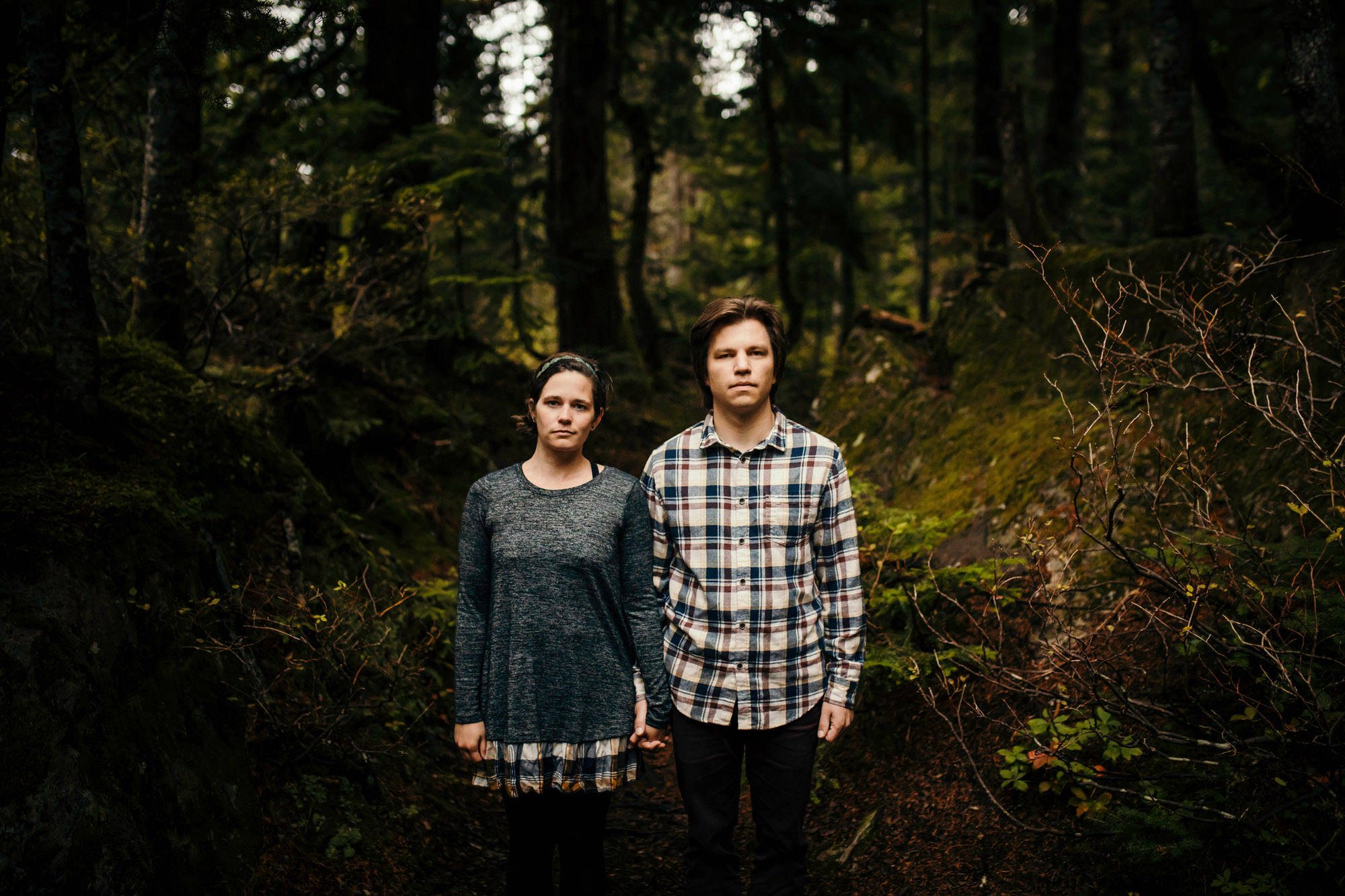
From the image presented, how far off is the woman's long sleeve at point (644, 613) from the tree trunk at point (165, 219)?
13.9ft

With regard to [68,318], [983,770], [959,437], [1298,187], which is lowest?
[983,770]

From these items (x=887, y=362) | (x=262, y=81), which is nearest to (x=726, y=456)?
(x=887, y=362)

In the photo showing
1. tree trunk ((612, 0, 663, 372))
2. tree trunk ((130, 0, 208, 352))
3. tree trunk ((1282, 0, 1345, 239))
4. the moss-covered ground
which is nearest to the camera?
Answer: the moss-covered ground

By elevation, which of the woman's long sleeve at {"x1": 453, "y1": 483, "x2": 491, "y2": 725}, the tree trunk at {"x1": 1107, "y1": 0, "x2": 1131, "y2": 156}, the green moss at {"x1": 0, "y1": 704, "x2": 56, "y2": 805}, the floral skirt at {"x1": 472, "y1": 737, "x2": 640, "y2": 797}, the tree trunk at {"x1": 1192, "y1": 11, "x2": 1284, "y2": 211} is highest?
the tree trunk at {"x1": 1107, "y1": 0, "x2": 1131, "y2": 156}

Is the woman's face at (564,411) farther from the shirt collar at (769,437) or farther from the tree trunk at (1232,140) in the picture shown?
the tree trunk at (1232,140)

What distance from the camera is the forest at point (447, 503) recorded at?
281 centimetres

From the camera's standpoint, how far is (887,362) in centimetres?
848

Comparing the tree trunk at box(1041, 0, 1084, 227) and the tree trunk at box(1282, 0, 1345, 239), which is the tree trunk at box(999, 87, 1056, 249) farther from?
the tree trunk at box(1041, 0, 1084, 227)

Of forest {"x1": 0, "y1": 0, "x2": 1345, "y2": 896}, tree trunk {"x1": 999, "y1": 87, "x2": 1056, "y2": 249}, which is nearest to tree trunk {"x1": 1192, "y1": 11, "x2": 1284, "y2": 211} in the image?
forest {"x1": 0, "y1": 0, "x2": 1345, "y2": 896}

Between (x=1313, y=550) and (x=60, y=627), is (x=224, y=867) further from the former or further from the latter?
(x=1313, y=550)

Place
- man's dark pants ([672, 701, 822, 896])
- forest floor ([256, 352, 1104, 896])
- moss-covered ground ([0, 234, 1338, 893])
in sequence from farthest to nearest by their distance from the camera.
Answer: forest floor ([256, 352, 1104, 896]) < man's dark pants ([672, 701, 822, 896]) < moss-covered ground ([0, 234, 1338, 893])

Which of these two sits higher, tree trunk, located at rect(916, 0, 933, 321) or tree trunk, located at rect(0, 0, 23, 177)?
tree trunk, located at rect(916, 0, 933, 321)

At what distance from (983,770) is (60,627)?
3.93m

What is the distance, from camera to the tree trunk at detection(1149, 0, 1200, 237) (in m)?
6.97
